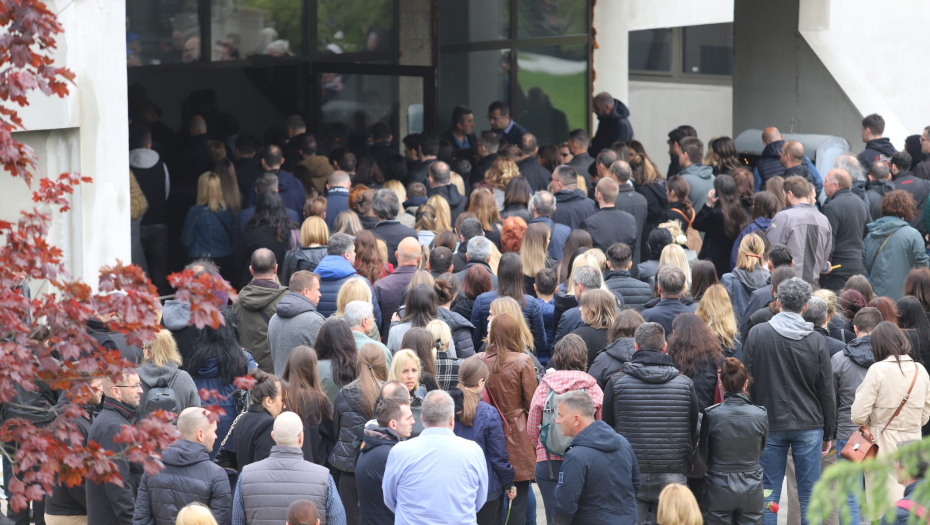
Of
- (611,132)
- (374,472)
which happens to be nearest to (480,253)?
(374,472)

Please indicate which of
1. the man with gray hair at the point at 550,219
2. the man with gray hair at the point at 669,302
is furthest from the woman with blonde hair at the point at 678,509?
the man with gray hair at the point at 550,219

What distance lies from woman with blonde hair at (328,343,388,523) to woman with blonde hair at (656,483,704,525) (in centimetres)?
179

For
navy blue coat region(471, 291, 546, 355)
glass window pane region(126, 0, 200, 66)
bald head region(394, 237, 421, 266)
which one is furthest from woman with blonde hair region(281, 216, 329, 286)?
glass window pane region(126, 0, 200, 66)

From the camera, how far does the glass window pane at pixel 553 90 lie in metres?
16.4

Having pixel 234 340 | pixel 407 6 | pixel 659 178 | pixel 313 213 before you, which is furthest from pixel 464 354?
pixel 407 6

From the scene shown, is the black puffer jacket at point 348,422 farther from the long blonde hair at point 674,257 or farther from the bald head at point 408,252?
the long blonde hair at point 674,257

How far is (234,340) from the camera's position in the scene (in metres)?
7.26

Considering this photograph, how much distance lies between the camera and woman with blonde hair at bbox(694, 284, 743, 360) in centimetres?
734

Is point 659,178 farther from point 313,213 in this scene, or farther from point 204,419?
point 204,419

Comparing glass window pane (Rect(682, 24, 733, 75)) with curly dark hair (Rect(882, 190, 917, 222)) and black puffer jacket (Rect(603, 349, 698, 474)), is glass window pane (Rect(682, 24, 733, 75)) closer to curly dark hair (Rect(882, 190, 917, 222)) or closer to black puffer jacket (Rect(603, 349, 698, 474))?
curly dark hair (Rect(882, 190, 917, 222))

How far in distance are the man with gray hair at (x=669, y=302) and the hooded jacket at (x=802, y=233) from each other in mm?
2545

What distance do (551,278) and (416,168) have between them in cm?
468

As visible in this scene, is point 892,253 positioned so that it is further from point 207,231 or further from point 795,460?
point 207,231

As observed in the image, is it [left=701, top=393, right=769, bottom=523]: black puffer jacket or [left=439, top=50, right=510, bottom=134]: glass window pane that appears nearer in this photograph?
[left=701, top=393, right=769, bottom=523]: black puffer jacket
